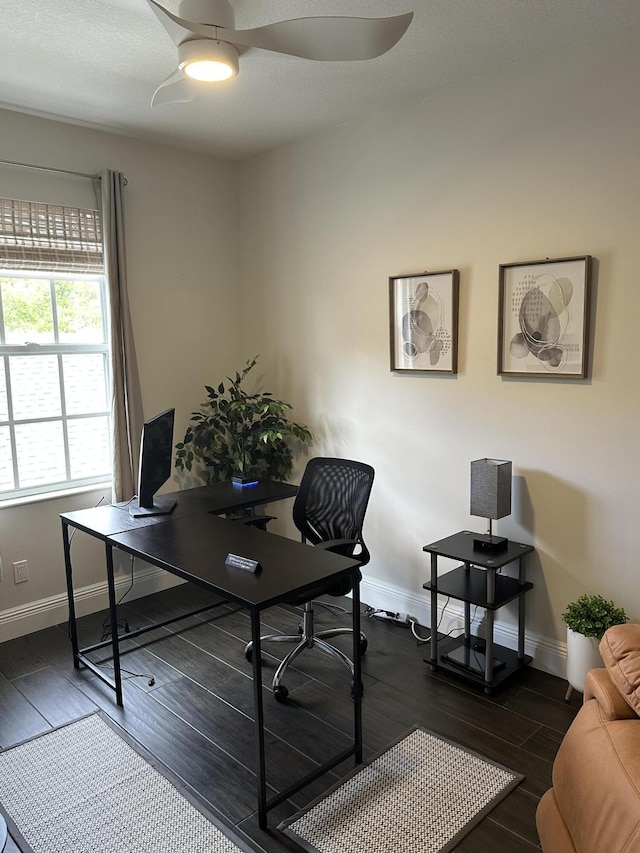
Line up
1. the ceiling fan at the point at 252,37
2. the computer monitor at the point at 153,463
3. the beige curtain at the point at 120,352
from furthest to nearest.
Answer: the beige curtain at the point at 120,352 → the computer monitor at the point at 153,463 → the ceiling fan at the point at 252,37

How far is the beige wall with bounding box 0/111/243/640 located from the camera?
3477 mm

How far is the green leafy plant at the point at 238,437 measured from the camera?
390 centimetres

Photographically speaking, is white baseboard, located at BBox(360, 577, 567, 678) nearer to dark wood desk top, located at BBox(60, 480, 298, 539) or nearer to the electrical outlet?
dark wood desk top, located at BBox(60, 480, 298, 539)

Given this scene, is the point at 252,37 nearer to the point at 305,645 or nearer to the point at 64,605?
the point at 305,645

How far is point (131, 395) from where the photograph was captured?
3732mm

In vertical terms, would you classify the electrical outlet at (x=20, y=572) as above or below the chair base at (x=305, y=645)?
above

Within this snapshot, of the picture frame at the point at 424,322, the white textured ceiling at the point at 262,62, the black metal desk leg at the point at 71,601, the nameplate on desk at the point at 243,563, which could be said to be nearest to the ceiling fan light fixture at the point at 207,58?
the white textured ceiling at the point at 262,62

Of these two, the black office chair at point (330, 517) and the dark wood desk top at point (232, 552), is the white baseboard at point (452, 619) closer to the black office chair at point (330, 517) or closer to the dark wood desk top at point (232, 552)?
the black office chair at point (330, 517)

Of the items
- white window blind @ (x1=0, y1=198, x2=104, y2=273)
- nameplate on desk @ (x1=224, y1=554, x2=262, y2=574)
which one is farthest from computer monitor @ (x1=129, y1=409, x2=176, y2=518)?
white window blind @ (x1=0, y1=198, x2=104, y2=273)

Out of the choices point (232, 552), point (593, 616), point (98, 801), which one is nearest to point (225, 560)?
point (232, 552)

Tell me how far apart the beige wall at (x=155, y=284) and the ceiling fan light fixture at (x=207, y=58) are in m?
1.63

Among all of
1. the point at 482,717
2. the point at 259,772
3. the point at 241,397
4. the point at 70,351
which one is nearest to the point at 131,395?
the point at 70,351

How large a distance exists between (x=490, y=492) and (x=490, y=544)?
275 millimetres

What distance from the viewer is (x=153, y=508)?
3.16 meters
